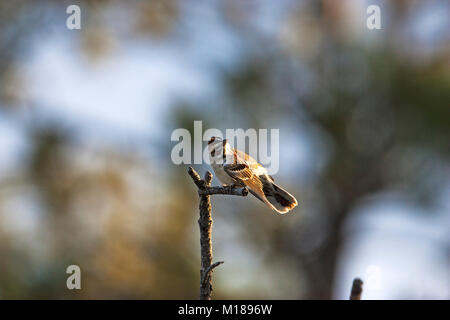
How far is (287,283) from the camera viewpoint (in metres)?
7.36

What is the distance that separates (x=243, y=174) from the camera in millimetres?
3123

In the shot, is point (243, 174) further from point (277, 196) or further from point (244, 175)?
point (277, 196)

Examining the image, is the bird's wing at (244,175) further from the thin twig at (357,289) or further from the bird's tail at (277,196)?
the thin twig at (357,289)

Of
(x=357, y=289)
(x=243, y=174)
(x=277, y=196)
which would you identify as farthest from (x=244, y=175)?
(x=357, y=289)

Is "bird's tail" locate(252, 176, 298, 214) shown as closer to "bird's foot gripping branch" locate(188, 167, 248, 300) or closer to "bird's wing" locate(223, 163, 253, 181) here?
"bird's wing" locate(223, 163, 253, 181)

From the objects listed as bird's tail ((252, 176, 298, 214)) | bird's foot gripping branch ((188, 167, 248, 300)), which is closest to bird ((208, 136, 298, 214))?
bird's tail ((252, 176, 298, 214))

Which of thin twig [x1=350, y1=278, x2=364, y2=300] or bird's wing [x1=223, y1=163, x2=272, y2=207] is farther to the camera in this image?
Answer: bird's wing [x1=223, y1=163, x2=272, y2=207]

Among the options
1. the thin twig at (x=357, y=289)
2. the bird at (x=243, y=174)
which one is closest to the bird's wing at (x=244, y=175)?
the bird at (x=243, y=174)

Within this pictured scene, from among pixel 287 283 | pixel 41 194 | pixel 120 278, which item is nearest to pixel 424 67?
pixel 287 283

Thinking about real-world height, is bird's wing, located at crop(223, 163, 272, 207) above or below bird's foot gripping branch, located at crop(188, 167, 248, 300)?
above

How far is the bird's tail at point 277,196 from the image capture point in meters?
3.00

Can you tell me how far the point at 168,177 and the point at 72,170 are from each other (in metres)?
1.19

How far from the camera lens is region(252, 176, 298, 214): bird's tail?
3.00 m
